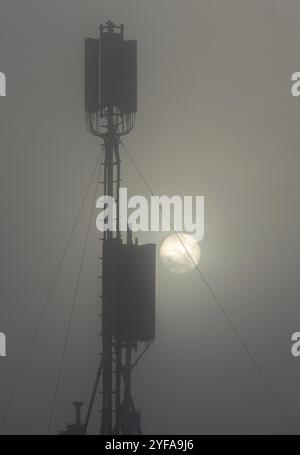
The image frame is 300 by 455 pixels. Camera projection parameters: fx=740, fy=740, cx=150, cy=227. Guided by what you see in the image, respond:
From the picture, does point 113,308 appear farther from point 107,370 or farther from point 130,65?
point 130,65

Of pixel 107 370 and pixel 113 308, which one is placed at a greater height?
pixel 113 308

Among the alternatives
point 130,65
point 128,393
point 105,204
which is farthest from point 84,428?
point 130,65

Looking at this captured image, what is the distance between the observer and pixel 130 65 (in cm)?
2403

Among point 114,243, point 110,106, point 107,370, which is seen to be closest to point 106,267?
point 114,243

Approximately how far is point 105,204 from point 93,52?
4.95m

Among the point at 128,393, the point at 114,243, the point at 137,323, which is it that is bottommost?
the point at 128,393

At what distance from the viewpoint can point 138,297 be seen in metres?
24.3

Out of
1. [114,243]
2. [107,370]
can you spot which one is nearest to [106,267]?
[114,243]

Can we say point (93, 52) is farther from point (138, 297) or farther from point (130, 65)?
point (138, 297)
